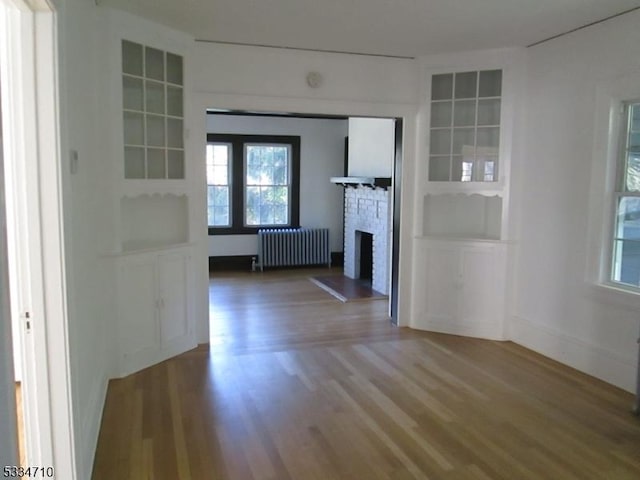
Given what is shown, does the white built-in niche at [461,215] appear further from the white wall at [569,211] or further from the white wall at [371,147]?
the white wall at [371,147]

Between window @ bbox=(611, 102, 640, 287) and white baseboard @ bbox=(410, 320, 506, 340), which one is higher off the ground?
window @ bbox=(611, 102, 640, 287)

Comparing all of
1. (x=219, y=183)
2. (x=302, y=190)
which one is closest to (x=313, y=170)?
(x=302, y=190)

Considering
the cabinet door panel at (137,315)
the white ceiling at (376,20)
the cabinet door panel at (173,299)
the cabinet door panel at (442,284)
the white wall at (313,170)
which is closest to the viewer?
the white ceiling at (376,20)

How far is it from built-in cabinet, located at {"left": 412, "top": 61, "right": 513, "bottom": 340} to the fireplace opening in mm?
2782

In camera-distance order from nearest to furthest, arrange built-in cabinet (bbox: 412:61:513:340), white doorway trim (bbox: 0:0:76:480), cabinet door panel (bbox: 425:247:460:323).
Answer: white doorway trim (bbox: 0:0:76:480), built-in cabinet (bbox: 412:61:513:340), cabinet door panel (bbox: 425:247:460:323)

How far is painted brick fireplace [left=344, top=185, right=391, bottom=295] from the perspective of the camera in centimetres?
702

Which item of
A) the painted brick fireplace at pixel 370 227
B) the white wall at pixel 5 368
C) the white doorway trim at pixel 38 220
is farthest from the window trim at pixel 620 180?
the white wall at pixel 5 368

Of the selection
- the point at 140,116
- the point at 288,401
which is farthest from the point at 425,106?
the point at 288,401

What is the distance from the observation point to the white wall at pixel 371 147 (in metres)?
7.24

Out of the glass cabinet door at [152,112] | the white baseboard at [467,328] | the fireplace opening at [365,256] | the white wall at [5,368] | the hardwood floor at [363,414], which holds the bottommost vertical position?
the hardwood floor at [363,414]

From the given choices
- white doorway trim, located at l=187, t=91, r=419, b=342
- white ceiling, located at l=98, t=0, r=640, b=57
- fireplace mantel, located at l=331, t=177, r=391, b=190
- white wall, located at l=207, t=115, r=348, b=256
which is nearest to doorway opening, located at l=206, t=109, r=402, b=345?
white wall, located at l=207, t=115, r=348, b=256

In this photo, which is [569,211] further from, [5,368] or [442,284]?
[5,368]

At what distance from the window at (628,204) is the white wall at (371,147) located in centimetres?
339

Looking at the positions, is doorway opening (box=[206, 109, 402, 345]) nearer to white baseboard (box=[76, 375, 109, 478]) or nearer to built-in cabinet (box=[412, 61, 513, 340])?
built-in cabinet (box=[412, 61, 513, 340])
